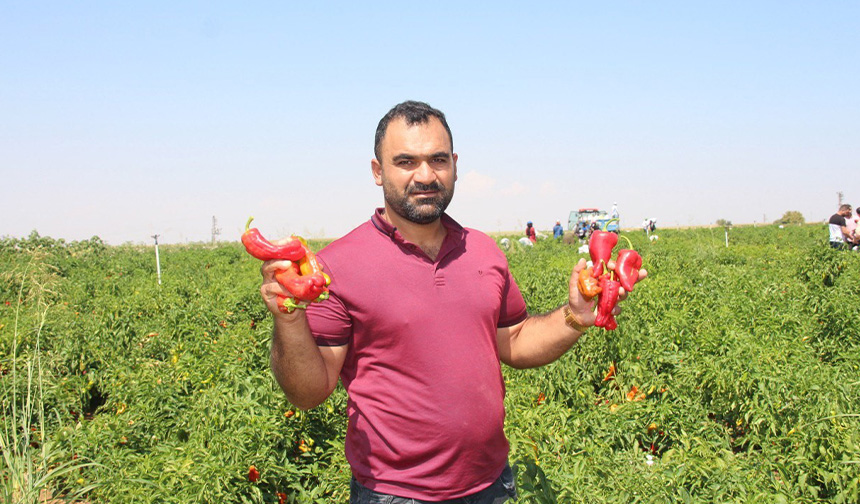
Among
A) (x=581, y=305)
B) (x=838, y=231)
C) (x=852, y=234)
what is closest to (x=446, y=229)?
(x=581, y=305)

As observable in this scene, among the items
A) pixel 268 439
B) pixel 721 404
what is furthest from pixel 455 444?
pixel 721 404

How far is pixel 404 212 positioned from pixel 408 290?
26 centimetres

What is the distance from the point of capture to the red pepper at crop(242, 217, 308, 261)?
185 centimetres

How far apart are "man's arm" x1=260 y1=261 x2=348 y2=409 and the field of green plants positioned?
0.45m

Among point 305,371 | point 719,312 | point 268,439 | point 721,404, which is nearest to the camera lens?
point 305,371

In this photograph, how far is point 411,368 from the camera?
202cm

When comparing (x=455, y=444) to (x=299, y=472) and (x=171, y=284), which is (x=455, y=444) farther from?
(x=171, y=284)

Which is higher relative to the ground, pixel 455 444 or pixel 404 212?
pixel 404 212

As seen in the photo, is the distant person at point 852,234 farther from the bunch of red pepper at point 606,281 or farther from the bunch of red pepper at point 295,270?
the bunch of red pepper at point 295,270

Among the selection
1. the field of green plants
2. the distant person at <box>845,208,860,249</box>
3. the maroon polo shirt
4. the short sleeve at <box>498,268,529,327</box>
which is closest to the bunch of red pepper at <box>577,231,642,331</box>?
the short sleeve at <box>498,268,529,327</box>

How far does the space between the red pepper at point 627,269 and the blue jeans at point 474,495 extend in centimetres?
77

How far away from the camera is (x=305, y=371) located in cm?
191

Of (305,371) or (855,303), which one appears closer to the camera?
(305,371)

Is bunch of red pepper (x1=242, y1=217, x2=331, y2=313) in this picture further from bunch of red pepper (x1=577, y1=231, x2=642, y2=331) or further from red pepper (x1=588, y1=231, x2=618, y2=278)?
red pepper (x1=588, y1=231, x2=618, y2=278)
